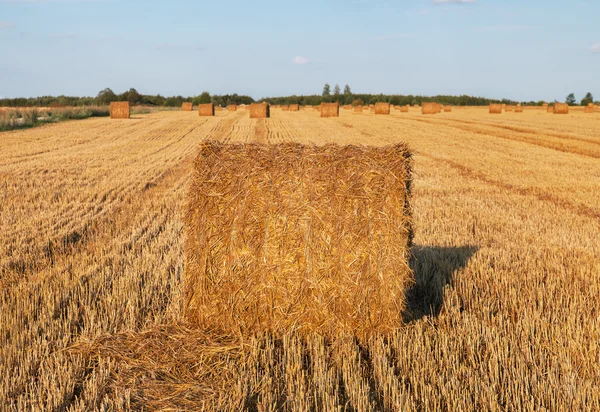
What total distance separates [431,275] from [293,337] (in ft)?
7.46

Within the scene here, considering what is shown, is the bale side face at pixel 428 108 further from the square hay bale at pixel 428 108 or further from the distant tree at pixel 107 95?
the distant tree at pixel 107 95

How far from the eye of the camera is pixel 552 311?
5254 millimetres

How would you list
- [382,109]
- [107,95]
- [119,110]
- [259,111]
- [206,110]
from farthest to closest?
[107,95] → [382,109] → [206,110] → [259,111] → [119,110]

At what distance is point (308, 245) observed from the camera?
480cm

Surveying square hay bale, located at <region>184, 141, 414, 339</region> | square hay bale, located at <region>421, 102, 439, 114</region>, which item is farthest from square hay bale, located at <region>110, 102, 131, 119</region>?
square hay bale, located at <region>184, 141, 414, 339</region>

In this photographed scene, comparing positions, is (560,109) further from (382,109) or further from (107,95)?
(107,95)

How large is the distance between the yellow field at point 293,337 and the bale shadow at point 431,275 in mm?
23

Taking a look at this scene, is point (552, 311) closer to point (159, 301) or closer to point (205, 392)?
point (205, 392)

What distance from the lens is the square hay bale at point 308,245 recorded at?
4820 millimetres

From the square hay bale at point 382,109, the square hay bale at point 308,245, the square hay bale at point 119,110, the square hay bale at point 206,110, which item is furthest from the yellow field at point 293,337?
the square hay bale at point 382,109

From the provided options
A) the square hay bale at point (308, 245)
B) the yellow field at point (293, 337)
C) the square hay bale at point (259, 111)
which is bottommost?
the yellow field at point (293, 337)

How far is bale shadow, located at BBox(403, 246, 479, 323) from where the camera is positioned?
18.0 ft

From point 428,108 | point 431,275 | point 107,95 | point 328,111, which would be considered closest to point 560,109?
point 428,108

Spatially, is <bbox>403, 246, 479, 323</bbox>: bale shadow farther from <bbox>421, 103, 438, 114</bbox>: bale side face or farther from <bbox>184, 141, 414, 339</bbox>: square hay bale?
<bbox>421, 103, 438, 114</bbox>: bale side face
